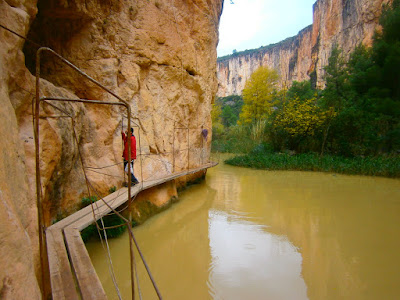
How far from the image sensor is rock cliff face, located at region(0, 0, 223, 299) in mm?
2287

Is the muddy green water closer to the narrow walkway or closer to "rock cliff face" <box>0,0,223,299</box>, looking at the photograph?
the narrow walkway

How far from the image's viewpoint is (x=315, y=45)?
1539 inches

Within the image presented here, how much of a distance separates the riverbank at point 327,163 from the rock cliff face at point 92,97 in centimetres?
494

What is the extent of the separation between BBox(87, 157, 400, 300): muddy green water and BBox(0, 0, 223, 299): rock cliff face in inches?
51.7

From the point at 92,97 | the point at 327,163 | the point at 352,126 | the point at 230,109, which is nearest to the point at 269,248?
the point at 92,97

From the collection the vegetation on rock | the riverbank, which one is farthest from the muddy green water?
the vegetation on rock

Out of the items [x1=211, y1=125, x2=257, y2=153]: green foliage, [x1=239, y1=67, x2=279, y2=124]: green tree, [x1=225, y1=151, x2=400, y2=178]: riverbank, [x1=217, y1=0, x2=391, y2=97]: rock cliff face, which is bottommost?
[x1=225, y1=151, x2=400, y2=178]: riverbank

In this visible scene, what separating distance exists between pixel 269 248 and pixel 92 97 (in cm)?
510

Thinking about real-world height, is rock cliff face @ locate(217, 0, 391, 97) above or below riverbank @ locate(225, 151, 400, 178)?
above

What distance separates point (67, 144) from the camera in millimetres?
4305

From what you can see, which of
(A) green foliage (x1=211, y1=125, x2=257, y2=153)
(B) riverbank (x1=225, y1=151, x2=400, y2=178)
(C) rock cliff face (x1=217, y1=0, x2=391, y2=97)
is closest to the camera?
(B) riverbank (x1=225, y1=151, x2=400, y2=178)

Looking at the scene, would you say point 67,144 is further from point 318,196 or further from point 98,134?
point 318,196

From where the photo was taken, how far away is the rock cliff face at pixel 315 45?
84.3 ft

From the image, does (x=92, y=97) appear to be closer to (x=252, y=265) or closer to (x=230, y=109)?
(x=252, y=265)
